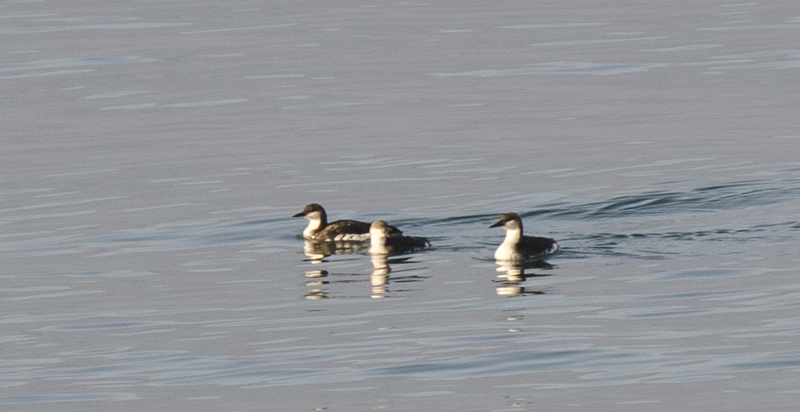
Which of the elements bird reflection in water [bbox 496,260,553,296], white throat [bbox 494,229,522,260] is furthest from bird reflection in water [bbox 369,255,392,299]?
white throat [bbox 494,229,522,260]

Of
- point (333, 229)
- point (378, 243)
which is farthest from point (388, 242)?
point (333, 229)

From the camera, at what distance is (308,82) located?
37281 mm

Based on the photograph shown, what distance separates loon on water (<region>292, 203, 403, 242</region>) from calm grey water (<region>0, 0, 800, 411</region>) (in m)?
0.39

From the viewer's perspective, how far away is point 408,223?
2042 cm

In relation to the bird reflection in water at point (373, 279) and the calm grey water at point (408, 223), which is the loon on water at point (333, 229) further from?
the bird reflection in water at point (373, 279)

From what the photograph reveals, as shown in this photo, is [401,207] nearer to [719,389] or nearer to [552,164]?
[552,164]

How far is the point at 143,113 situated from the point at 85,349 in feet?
64.1

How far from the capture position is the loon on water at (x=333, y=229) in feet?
63.7

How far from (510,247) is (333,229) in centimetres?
269

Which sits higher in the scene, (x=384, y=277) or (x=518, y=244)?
(x=518, y=244)

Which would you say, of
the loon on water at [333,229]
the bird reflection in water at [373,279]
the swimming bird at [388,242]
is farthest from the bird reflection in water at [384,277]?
the loon on water at [333,229]

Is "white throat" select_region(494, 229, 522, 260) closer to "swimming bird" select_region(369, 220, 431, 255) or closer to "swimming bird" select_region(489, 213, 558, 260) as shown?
"swimming bird" select_region(489, 213, 558, 260)

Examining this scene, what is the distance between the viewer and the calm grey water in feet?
40.7

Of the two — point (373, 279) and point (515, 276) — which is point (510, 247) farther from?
point (373, 279)
